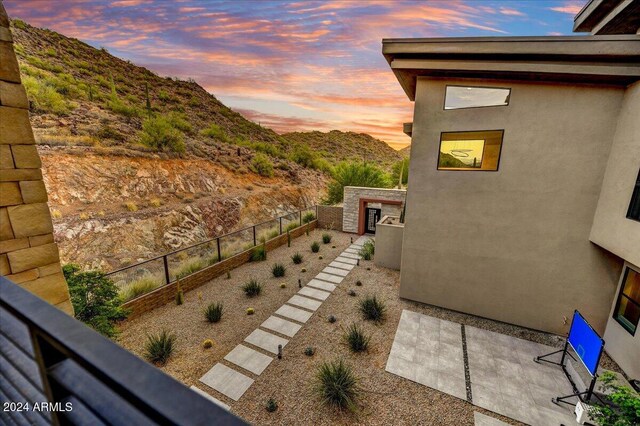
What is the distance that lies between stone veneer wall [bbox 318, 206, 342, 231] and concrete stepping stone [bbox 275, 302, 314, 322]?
913cm

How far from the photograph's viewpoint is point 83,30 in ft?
54.8

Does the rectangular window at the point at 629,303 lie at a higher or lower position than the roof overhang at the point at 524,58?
lower

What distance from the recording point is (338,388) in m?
4.77

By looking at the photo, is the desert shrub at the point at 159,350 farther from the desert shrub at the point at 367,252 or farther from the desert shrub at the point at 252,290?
the desert shrub at the point at 367,252

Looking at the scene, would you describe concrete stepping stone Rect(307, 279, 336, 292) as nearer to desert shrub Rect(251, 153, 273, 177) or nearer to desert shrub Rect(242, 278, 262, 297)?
desert shrub Rect(242, 278, 262, 297)

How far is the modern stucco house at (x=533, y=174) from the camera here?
18.3 feet

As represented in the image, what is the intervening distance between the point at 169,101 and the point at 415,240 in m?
32.4

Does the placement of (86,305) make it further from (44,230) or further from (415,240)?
(415,240)

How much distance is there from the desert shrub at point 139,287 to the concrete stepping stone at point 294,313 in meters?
4.10

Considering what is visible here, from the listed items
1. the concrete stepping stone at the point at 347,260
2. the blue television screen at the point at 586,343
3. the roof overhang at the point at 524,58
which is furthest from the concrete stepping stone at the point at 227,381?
the roof overhang at the point at 524,58

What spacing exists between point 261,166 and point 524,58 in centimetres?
2198

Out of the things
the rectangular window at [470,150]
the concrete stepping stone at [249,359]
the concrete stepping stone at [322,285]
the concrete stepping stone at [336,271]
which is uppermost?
the rectangular window at [470,150]

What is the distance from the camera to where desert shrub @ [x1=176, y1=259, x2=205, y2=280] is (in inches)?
364

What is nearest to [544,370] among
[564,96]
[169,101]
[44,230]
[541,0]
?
[564,96]
